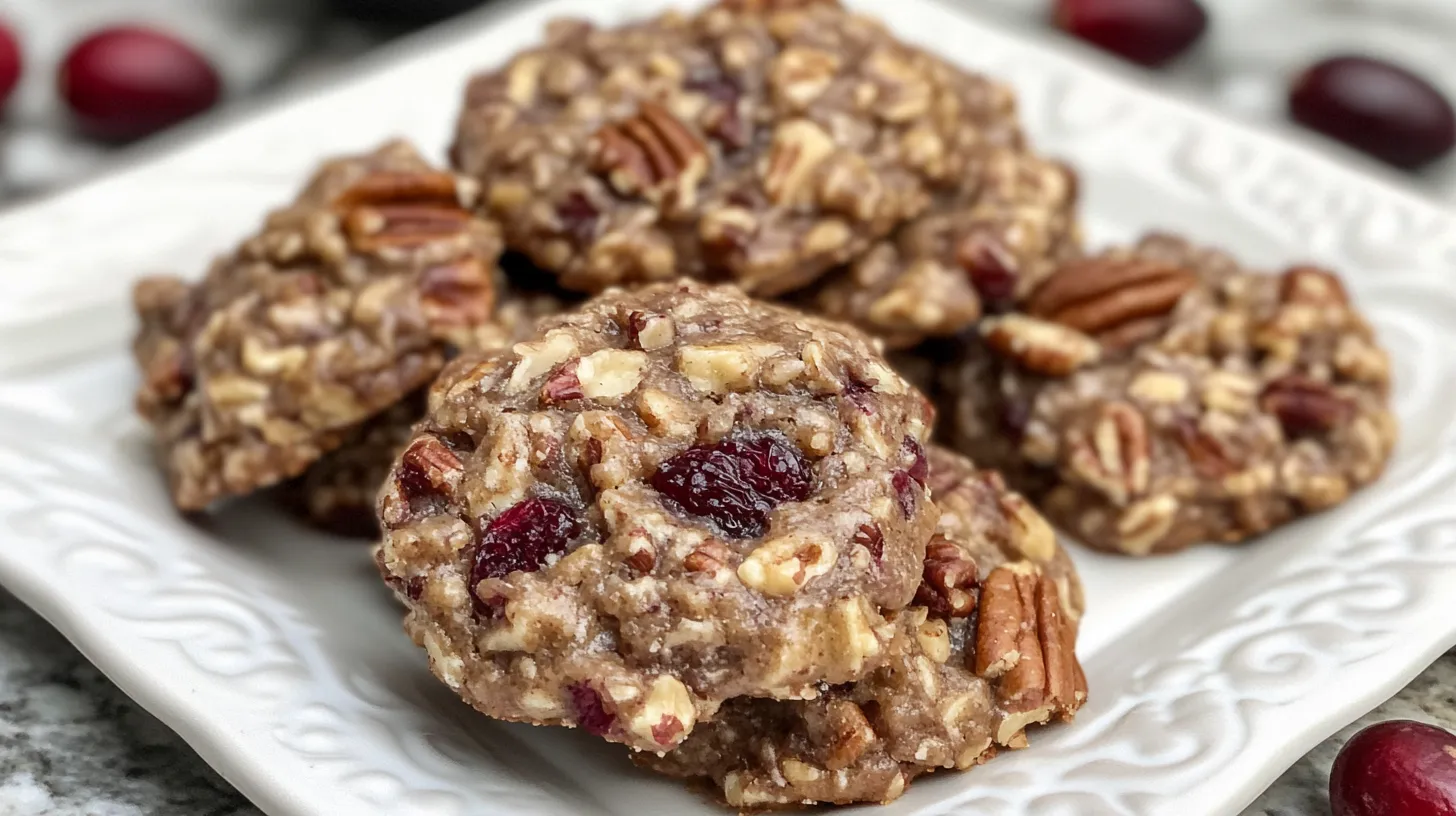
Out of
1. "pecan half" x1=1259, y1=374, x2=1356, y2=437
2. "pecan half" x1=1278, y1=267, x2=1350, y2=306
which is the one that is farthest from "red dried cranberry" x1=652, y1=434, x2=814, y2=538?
"pecan half" x1=1278, y1=267, x2=1350, y2=306

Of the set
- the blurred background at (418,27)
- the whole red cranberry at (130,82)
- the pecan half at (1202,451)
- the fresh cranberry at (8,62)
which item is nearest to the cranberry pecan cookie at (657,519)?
the pecan half at (1202,451)

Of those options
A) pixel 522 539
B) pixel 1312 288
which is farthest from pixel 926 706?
pixel 1312 288

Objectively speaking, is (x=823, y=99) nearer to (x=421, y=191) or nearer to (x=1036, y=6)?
(x=421, y=191)

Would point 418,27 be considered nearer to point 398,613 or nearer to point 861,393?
point 398,613

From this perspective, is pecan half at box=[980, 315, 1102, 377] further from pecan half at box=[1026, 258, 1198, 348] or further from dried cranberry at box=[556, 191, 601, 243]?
dried cranberry at box=[556, 191, 601, 243]

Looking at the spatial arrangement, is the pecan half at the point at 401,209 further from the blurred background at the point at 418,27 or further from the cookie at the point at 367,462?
the blurred background at the point at 418,27

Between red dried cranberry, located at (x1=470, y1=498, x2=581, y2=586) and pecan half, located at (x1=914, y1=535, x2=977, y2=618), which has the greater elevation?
red dried cranberry, located at (x1=470, y1=498, x2=581, y2=586)
